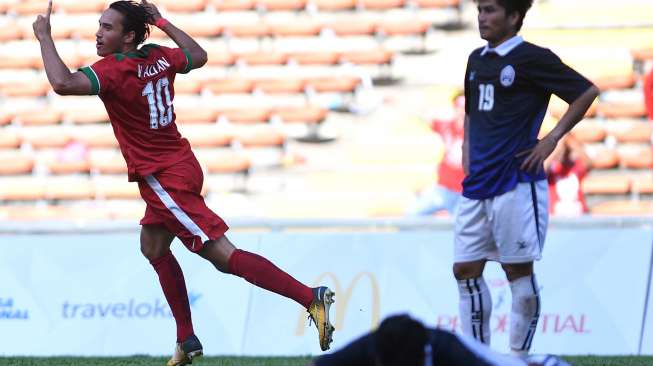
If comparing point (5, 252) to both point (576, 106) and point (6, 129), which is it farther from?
point (6, 129)

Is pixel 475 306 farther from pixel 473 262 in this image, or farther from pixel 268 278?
pixel 268 278

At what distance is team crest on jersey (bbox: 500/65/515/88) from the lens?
5789 millimetres

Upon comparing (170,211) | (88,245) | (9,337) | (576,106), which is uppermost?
(576,106)

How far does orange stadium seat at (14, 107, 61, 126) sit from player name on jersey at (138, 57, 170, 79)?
8883mm

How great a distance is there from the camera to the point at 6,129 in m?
15.0

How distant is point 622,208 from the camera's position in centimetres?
1254

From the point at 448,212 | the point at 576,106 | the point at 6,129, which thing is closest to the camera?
the point at 576,106

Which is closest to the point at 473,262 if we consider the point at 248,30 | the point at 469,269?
the point at 469,269

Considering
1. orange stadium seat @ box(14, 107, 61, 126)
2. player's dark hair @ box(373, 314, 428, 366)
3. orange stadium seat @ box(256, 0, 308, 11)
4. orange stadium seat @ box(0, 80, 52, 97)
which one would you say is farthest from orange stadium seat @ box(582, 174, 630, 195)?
player's dark hair @ box(373, 314, 428, 366)

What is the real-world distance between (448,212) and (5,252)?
165 inches

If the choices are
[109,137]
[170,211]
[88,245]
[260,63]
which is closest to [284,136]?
[260,63]

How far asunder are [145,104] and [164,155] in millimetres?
275

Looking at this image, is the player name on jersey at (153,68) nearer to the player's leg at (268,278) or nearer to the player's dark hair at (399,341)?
the player's leg at (268,278)

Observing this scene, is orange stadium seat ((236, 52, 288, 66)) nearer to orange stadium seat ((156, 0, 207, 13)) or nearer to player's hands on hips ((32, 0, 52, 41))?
orange stadium seat ((156, 0, 207, 13))
